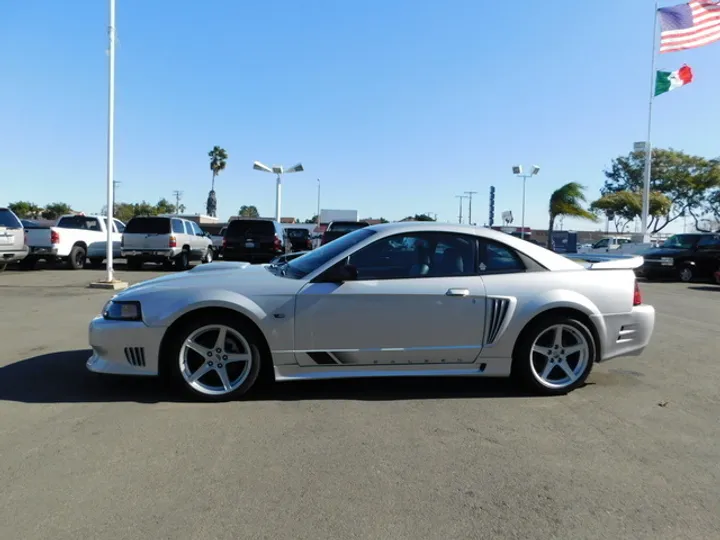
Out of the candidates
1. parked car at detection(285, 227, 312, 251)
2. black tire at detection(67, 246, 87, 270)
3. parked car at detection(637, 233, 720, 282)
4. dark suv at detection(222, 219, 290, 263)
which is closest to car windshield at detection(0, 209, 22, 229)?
black tire at detection(67, 246, 87, 270)

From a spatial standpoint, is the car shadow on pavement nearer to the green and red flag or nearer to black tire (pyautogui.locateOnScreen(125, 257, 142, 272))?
black tire (pyautogui.locateOnScreen(125, 257, 142, 272))

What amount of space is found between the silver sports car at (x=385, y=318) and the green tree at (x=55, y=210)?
83585 mm

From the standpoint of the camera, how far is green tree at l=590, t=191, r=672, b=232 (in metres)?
46.7

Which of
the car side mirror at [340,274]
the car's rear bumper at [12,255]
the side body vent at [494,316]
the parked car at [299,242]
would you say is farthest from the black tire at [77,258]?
the side body vent at [494,316]

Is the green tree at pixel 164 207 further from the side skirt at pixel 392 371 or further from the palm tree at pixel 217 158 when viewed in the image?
the side skirt at pixel 392 371

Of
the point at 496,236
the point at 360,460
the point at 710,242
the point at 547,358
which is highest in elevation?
the point at 710,242

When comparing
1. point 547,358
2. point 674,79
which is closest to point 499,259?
point 547,358

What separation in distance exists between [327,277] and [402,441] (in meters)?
1.47

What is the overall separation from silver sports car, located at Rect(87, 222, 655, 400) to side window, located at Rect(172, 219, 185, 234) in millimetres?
13726

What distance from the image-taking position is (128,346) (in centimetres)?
451

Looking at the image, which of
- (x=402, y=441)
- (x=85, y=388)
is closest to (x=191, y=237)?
(x=85, y=388)

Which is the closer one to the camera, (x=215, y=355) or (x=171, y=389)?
(x=215, y=355)

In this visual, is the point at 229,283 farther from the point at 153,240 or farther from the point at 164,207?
the point at 164,207

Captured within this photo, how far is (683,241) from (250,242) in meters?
14.3
